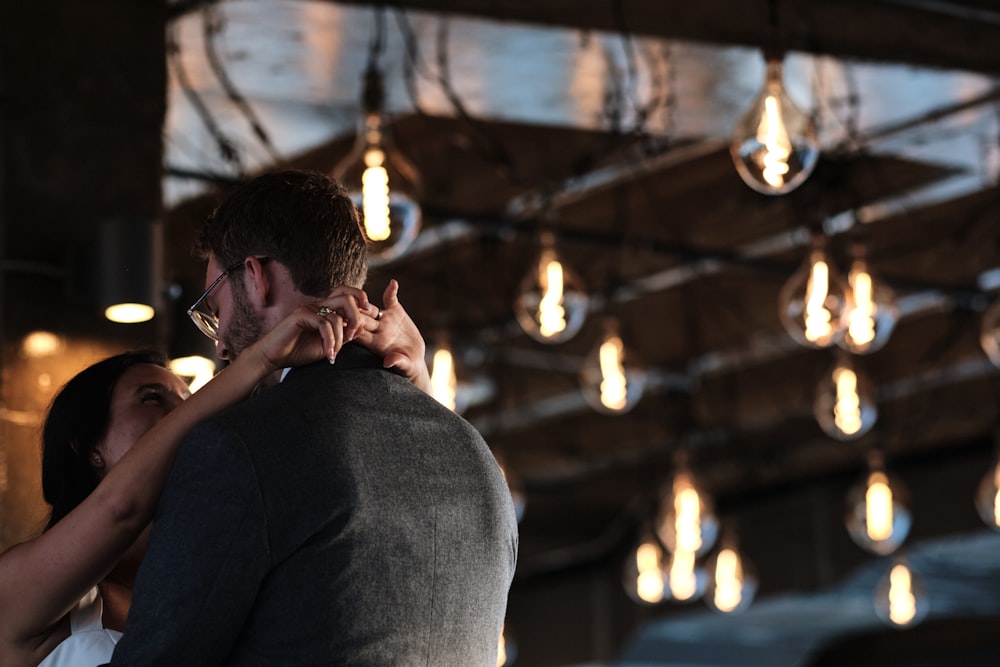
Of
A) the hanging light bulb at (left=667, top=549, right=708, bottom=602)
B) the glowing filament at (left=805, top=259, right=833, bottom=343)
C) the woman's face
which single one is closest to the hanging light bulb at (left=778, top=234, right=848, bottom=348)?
the glowing filament at (left=805, top=259, right=833, bottom=343)

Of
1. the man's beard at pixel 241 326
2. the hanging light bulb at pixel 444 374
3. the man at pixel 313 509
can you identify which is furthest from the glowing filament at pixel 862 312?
the man's beard at pixel 241 326

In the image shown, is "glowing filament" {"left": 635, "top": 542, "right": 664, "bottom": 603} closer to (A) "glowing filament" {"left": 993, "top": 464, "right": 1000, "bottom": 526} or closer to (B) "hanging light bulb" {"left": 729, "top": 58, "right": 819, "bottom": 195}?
(A) "glowing filament" {"left": 993, "top": 464, "right": 1000, "bottom": 526}

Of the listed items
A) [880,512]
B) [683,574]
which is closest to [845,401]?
[880,512]

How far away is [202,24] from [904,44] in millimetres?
2162

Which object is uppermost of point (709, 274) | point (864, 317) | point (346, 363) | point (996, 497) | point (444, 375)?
point (709, 274)

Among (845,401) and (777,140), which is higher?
(845,401)

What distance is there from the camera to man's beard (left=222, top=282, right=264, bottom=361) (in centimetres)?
204

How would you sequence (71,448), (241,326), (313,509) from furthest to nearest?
(71,448)
(241,326)
(313,509)

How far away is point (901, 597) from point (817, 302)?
15.1 feet

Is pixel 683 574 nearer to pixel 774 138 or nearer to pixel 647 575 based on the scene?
pixel 647 575

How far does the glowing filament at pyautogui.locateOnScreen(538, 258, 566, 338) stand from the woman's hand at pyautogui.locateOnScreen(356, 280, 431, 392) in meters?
2.60

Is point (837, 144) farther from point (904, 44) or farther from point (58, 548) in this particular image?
point (58, 548)

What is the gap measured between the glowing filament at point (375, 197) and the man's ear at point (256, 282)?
1834mm

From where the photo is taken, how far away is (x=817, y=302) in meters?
4.50
